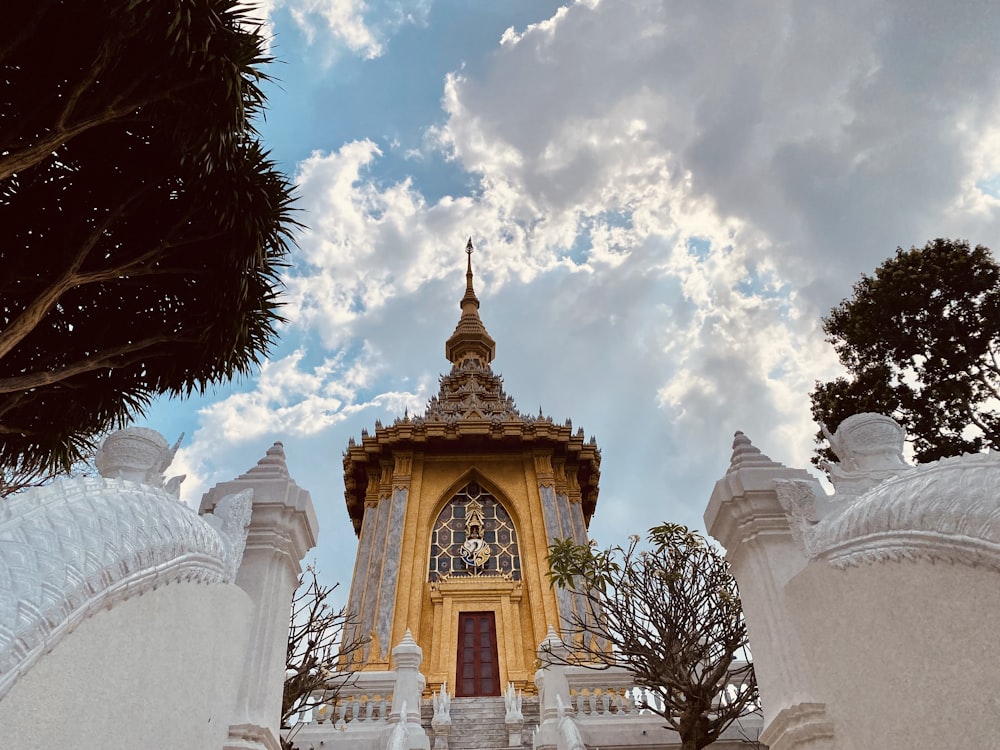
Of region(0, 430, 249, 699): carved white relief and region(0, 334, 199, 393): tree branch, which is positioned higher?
region(0, 334, 199, 393): tree branch

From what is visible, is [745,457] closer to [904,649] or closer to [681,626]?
[904,649]

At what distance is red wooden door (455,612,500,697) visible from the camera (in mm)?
16234

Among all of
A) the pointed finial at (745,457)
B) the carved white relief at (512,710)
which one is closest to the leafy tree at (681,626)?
the carved white relief at (512,710)

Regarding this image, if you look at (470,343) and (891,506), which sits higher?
(470,343)

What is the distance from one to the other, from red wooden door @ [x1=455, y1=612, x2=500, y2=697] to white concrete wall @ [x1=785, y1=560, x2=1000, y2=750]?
13.6 meters

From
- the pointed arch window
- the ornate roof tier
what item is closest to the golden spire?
the ornate roof tier

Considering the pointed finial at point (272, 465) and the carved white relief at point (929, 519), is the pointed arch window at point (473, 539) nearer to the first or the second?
the pointed finial at point (272, 465)

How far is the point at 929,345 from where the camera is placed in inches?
466

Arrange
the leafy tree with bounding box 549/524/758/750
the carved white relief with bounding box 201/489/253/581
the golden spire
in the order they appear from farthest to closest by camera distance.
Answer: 1. the golden spire
2. the leafy tree with bounding box 549/524/758/750
3. the carved white relief with bounding box 201/489/253/581

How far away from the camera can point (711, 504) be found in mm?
4562

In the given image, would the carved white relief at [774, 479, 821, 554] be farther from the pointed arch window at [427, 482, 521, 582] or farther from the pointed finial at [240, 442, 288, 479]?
the pointed arch window at [427, 482, 521, 582]

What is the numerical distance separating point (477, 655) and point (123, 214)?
12.8 meters

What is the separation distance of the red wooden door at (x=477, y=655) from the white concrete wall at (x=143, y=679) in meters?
13.3

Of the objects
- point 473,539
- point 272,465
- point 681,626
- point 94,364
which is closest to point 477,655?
point 473,539
